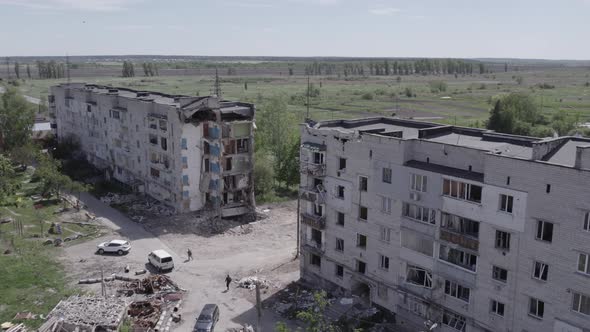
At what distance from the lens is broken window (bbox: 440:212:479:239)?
29.6 metres

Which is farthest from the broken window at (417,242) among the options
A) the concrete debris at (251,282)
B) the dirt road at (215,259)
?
the concrete debris at (251,282)

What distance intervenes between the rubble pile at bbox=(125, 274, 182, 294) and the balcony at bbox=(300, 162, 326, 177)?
13.2m

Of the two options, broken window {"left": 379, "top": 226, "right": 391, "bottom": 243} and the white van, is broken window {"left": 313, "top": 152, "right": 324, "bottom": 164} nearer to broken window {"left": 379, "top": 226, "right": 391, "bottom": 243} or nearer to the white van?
broken window {"left": 379, "top": 226, "right": 391, "bottom": 243}

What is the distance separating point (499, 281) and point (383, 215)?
834 cm

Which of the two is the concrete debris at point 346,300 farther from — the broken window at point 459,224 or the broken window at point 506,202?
the broken window at point 506,202

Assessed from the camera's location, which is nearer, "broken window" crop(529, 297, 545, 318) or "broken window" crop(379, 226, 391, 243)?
"broken window" crop(529, 297, 545, 318)

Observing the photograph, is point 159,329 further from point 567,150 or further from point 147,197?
point 147,197

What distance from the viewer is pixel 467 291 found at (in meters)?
30.3

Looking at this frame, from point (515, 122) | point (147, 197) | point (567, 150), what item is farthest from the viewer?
point (515, 122)

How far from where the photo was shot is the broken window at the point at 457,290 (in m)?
30.4

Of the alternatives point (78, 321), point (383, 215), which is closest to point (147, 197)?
point (78, 321)

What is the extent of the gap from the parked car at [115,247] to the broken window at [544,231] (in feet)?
115

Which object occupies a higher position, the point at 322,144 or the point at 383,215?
the point at 322,144

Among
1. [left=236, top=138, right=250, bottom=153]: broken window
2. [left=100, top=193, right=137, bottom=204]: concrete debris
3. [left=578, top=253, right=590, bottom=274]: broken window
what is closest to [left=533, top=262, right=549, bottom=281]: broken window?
[left=578, top=253, right=590, bottom=274]: broken window
